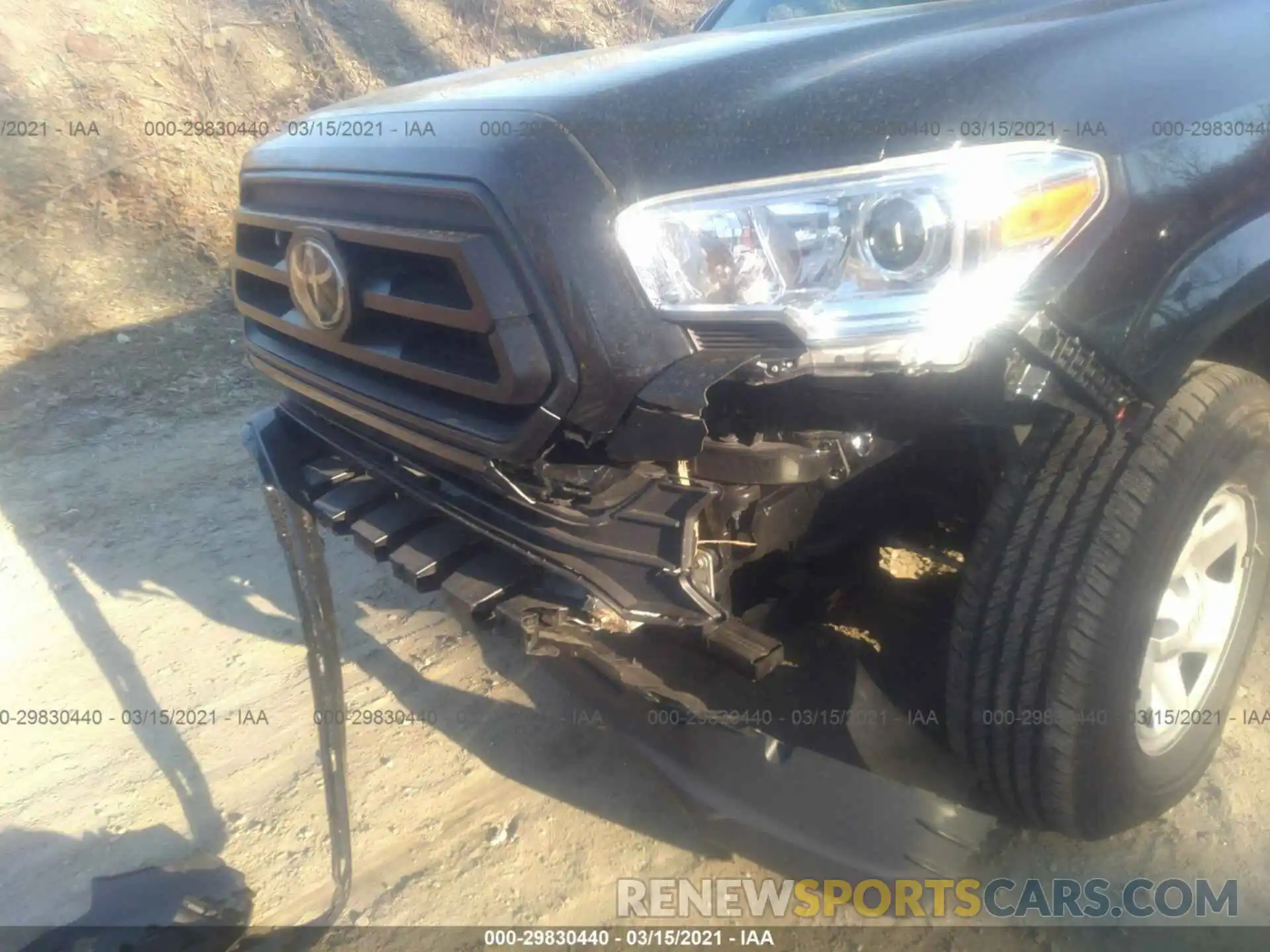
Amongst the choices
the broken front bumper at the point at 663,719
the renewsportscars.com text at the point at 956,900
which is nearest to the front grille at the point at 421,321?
the broken front bumper at the point at 663,719

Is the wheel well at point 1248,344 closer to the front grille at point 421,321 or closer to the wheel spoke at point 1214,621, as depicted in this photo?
the wheel spoke at point 1214,621

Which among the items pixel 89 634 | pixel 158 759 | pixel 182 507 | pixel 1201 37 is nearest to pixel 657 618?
pixel 1201 37

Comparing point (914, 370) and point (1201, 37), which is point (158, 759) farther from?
point (1201, 37)

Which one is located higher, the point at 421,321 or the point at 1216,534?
the point at 421,321

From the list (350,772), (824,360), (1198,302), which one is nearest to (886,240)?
(824,360)

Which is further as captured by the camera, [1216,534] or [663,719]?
[1216,534]

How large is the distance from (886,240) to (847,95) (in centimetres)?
30

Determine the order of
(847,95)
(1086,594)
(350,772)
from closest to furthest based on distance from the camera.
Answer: (847,95) → (1086,594) → (350,772)

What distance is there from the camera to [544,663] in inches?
83.0

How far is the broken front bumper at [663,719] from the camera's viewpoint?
1.82 meters

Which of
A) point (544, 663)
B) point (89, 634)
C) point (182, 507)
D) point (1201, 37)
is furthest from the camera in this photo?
point (182, 507)

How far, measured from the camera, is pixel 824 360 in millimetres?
1483

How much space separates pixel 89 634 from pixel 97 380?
3050mm

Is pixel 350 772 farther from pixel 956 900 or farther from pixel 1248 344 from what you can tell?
pixel 1248 344
